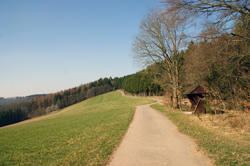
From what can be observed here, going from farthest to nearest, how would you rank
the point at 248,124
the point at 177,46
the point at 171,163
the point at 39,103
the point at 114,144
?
the point at 39,103 → the point at 177,46 → the point at 248,124 → the point at 114,144 → the point at 171,163

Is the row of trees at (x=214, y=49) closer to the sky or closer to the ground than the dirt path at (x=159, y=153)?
closer to the sky

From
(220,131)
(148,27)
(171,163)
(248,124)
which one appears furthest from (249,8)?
(148,27)

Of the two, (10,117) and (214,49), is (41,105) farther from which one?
(214,49)

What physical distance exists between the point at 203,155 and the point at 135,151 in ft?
7.20

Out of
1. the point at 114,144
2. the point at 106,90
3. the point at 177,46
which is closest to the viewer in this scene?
the point at 114,144

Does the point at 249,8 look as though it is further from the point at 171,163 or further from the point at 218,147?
the point at 171,163


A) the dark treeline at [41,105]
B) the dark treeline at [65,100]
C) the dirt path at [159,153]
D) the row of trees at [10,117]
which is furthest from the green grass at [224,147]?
the row of trees at [10,117]

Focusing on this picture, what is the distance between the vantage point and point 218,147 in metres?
5.16

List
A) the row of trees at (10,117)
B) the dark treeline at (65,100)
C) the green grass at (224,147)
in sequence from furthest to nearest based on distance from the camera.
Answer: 1. the row of trees at (10,117)
2. the dark treeline at (65,100)
3. the green grass at (224,147)

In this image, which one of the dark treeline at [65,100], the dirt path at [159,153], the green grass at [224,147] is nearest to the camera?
the green grass at [224,147]

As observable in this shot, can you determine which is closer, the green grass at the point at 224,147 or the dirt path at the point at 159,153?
the green grass at the point at 224,147

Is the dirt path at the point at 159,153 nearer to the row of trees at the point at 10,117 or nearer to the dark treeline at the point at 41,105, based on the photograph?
the dark treeline at the point at 41,105

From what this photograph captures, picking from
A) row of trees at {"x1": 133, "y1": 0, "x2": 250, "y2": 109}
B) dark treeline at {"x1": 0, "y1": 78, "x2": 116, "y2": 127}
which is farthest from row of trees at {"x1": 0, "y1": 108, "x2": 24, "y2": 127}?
row of trees at {"x1": 133, "y1": 0, "x2": 250, "y2": 109}

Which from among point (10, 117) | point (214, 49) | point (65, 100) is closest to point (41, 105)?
point (65, 100)
